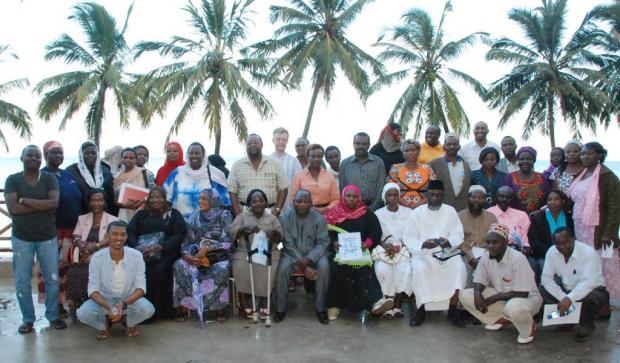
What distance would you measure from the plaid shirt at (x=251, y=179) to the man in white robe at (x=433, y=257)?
70.6 inches

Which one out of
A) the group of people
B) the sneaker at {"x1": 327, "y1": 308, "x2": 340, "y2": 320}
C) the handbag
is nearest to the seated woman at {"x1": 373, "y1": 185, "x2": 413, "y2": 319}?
the group of people

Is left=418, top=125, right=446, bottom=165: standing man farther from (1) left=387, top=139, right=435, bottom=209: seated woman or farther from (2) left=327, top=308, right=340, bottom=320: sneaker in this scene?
(2) left=327, top=308, right=340, bottom=320: sneaker

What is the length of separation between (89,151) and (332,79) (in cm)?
1707

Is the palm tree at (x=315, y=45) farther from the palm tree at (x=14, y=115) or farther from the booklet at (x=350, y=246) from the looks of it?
the booklet at (x=350, y=246)

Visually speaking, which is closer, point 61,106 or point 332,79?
point 332,79

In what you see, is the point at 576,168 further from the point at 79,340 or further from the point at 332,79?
the point at 332,79

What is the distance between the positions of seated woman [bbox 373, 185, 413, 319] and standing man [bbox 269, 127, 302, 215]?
1.79 metres

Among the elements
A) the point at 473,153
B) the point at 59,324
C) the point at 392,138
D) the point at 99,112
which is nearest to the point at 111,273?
the point at 59,324

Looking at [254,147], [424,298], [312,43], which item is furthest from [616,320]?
[312,43]

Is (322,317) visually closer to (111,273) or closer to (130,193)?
(111,273)

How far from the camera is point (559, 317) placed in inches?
196

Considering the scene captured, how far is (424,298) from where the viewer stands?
18.5ft

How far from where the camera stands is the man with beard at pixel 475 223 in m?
5.78

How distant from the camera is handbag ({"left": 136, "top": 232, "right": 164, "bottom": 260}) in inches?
224
